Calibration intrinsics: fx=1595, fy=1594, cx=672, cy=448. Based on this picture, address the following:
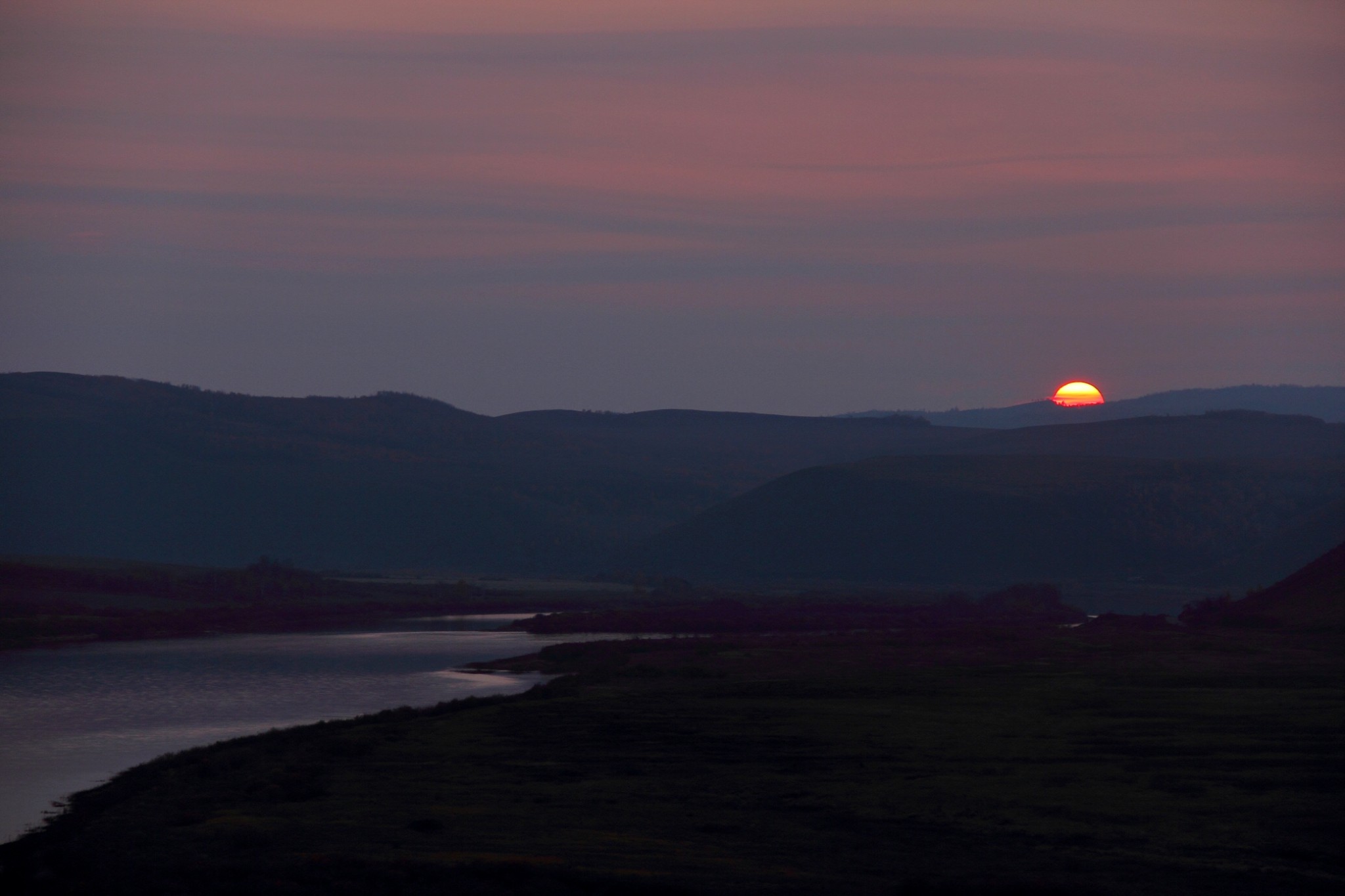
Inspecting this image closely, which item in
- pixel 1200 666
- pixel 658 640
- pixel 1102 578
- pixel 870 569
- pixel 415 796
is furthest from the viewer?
pixel 870 569

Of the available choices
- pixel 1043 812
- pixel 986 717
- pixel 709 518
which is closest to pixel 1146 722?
pixel 986 717

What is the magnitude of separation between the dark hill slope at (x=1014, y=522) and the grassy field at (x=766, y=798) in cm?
7468

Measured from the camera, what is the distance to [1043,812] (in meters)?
26.6

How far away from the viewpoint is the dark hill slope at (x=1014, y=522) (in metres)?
119

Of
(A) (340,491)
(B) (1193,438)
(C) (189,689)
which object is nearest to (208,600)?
(C) (189,689)

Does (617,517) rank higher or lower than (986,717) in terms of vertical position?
higher

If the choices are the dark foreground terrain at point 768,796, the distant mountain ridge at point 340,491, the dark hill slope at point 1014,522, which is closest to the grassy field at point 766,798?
the dark foreground terrain at point 768,796

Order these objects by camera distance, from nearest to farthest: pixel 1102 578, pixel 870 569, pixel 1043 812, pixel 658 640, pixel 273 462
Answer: pixel 1043 812 → pixel 658 640 → pixel 1102 578 → pixel 870 569 → pixel 273 462

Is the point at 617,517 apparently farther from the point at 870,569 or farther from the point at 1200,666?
the point at 1200,666

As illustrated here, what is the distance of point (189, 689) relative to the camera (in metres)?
50.5

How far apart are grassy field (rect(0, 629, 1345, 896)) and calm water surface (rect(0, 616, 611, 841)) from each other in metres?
3.03

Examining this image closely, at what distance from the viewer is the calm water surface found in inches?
1422

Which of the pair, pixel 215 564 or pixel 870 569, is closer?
pixel 870 569

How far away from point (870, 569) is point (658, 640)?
67670 mm
